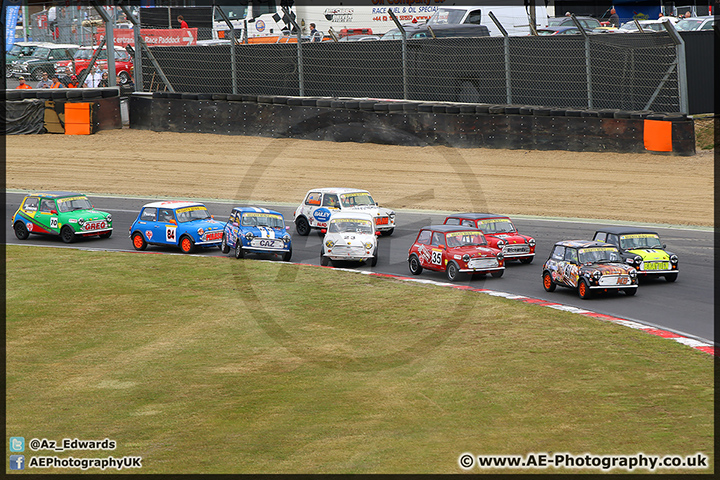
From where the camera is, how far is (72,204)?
2227cm

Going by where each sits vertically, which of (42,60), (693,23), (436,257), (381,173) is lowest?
(436,257)

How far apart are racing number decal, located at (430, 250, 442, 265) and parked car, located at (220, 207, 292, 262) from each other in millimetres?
3457

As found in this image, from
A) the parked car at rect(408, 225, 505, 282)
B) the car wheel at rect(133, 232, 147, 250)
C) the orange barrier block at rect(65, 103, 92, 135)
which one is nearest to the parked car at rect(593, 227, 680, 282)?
the parked car at rect(408, 225, 505, 282)

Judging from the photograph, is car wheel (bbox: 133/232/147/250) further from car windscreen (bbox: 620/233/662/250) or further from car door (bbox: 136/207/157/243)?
car windscreen (bbox: 620/233/662/250)

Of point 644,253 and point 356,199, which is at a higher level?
point 356,199

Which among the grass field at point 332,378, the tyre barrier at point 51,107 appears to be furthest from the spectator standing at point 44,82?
the grass field at point 332,378

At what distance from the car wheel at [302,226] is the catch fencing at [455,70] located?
10481 millimetres

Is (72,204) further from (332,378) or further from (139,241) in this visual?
(332,378)

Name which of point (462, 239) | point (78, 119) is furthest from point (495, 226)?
point (78, 119)

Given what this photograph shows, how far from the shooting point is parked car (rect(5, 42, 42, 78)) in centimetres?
3481

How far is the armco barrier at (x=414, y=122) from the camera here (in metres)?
26.6

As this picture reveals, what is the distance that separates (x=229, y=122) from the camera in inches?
1261

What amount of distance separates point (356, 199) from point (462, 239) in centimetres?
484

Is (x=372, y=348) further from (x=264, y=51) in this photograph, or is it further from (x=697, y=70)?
(x=264, y=51)
